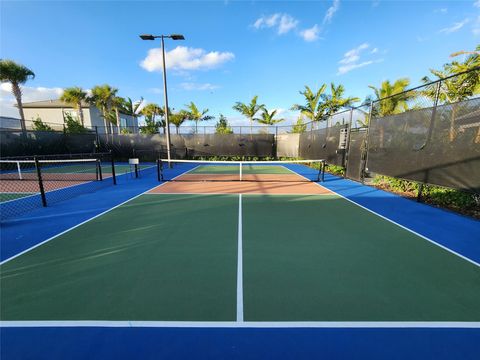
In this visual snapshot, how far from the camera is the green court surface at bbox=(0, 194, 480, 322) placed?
2.51 m

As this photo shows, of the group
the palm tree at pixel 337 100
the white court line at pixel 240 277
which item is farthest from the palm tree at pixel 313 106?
the white court line at pixel 240 277

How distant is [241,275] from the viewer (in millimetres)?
3156

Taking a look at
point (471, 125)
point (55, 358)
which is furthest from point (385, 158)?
point (55, 358)

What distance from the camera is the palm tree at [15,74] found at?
63.0ft

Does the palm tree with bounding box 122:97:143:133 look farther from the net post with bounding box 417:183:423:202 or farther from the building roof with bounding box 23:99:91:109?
the net post with bounding box 417:183:423:202

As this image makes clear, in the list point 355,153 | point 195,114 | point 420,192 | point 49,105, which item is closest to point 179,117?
point 195,114

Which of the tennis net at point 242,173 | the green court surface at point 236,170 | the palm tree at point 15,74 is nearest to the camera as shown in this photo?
the tennis net at point 242,173

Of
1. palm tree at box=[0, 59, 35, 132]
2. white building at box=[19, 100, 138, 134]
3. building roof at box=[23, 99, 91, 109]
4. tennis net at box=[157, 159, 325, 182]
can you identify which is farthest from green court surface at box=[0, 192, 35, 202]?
building roof at box=[23, 99, 91, 109]

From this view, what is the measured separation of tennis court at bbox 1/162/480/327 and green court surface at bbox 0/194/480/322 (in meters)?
0.02

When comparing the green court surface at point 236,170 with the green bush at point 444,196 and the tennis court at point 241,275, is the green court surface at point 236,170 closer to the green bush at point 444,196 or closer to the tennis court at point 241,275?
the green bush at point 444,196

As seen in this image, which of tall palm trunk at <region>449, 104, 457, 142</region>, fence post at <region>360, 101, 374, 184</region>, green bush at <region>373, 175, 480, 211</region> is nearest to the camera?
tall palm trunk at <region>449, 104, 457, 142</region>

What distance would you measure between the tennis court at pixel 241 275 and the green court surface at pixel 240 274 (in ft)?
0.05

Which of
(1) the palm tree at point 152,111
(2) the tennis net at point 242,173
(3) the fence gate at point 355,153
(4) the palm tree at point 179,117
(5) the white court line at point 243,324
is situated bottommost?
(5) the white court line at point 243,324

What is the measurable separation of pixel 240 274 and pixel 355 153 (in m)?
9.26
